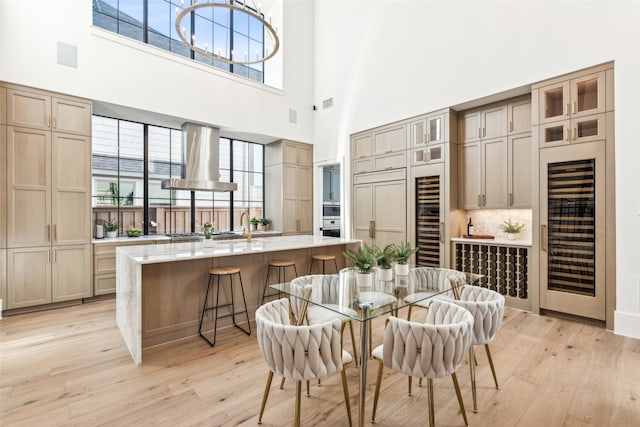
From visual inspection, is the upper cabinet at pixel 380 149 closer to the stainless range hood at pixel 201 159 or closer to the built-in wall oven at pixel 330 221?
the built-in wall oven at pixel 330 221

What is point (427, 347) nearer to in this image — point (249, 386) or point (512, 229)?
point (249, 386)

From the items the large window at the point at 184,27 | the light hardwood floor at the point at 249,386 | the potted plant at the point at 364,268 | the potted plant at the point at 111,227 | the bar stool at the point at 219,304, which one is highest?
the large window at the point at 184,27

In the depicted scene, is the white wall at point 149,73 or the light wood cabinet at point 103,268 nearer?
the white wall at point 149,73

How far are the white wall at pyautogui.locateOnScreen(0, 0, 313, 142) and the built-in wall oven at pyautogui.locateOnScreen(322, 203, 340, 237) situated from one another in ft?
5.14

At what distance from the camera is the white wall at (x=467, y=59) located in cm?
327

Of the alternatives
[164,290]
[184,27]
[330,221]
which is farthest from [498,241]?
[184,27]

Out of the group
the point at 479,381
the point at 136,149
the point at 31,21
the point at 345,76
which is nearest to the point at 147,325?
the point at 479,381

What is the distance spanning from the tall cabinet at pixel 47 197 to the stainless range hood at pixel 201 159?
127cm

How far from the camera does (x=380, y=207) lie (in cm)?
568

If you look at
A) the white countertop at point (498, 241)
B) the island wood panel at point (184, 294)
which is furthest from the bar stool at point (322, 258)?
the white countertop at point (498, 241)

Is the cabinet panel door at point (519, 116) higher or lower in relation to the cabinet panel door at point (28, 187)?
higher

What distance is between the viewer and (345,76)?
20.8ft

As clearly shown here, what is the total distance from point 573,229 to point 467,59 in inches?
104

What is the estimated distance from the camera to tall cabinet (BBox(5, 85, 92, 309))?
3951 millimetres
